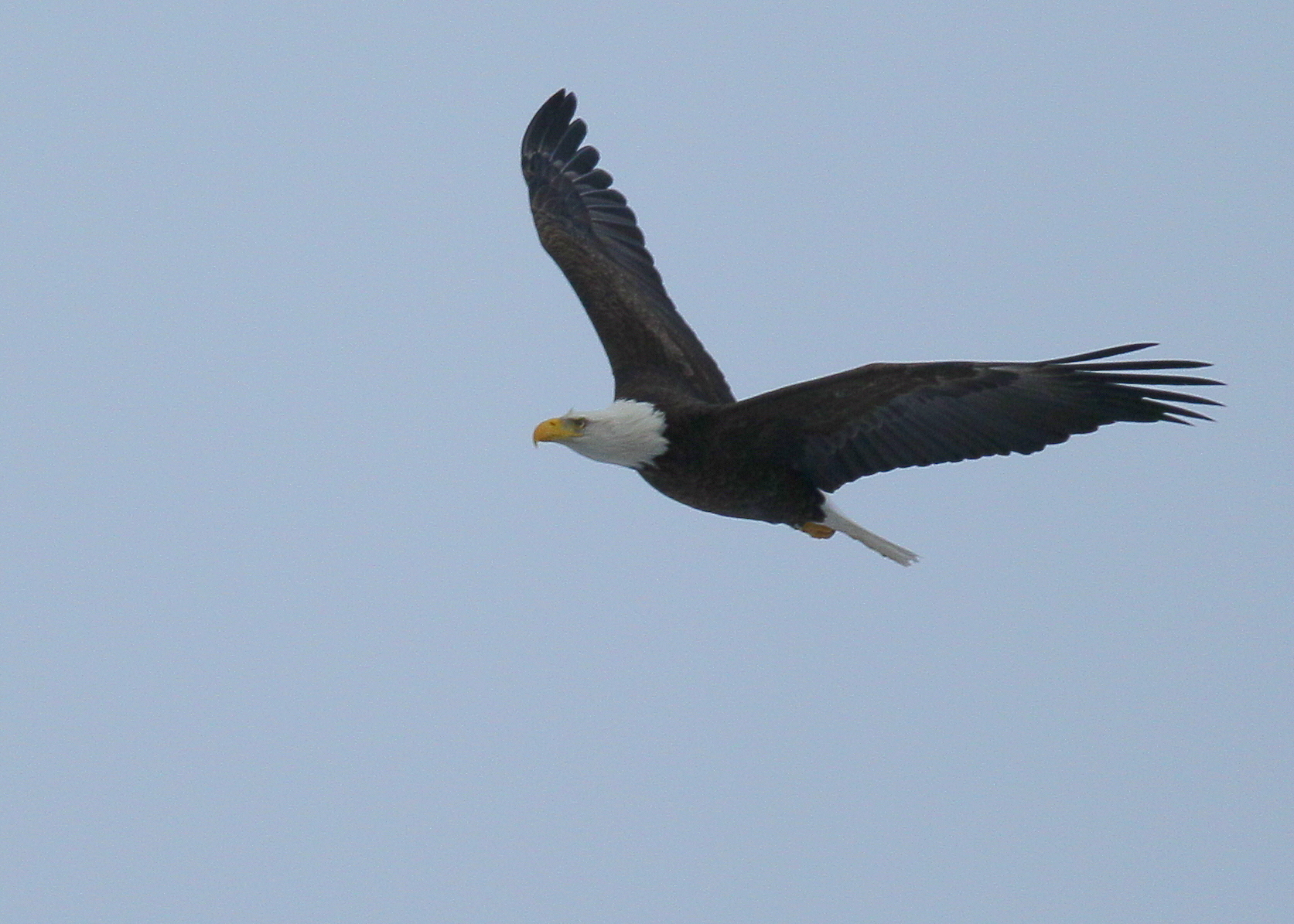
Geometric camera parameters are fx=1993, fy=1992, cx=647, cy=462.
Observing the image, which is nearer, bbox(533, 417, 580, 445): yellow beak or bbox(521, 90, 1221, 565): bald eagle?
bbox(521, 90, 1221, 565): bald eagle

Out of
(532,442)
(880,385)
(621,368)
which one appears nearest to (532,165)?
(621,368)

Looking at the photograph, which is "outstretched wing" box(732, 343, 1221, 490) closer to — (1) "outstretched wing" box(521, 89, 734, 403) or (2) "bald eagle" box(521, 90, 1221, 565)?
(2) "bald eagle" box(521, 90, 1221, 565)

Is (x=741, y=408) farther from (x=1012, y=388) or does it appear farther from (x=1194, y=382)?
(x=1194, y=382)

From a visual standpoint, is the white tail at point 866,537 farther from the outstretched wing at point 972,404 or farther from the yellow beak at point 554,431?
the yellow beak at point 554,431

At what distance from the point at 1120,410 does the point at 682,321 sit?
8.40 feet

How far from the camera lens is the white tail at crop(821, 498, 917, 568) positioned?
8180mm

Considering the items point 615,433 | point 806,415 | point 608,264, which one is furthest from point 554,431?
point 608,264

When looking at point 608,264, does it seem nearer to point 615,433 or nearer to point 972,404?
point 615,433

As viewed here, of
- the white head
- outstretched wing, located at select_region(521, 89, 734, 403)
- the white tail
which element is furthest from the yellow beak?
the white tail

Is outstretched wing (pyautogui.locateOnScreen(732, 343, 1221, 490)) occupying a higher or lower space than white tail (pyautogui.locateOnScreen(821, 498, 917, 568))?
higher

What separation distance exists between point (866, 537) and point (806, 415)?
1.02 metres

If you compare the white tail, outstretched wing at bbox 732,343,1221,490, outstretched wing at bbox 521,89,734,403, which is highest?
outstretched wing at bbox 521,89,734,403

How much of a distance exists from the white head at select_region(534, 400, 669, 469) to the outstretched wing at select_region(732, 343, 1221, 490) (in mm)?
474

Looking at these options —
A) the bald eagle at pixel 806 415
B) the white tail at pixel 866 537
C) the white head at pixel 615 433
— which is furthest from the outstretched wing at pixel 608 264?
the white tail at pixel 866 537
